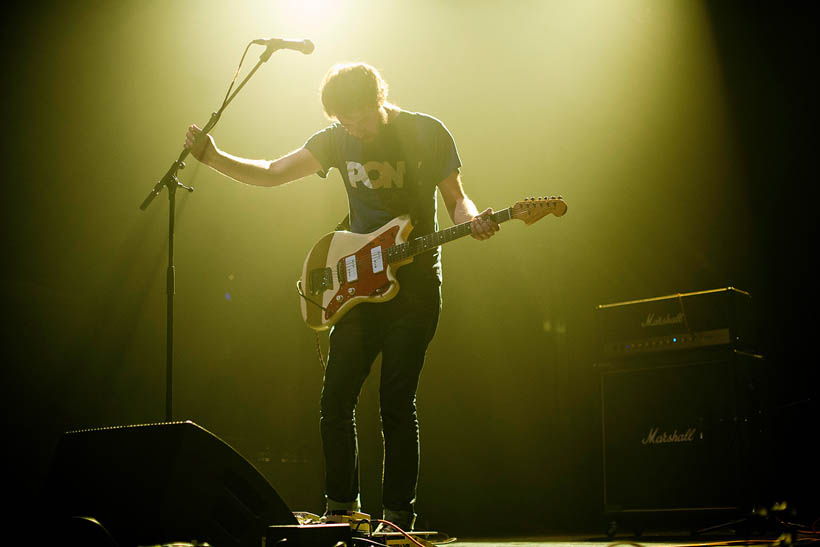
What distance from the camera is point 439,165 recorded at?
2.55 m

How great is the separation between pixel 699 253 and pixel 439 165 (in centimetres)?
202

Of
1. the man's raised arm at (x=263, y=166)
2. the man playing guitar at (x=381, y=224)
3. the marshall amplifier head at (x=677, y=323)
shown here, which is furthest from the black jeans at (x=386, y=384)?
the marshall amplifier head at (x=677, y=323)

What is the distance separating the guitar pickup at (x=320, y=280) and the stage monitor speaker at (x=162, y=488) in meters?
0.92

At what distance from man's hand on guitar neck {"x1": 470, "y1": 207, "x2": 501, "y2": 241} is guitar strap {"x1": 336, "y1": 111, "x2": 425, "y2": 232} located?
22 centimetres

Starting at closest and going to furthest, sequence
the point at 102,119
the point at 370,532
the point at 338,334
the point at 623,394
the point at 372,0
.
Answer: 1. the point at 370,532
2. the point at 338,334
3. the point at 623,394
4. the point at 102,119
5. the point at 372,0

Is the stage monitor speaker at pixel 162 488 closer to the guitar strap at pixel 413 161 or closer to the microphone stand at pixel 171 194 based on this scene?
the microphone stand at pixel 171 194

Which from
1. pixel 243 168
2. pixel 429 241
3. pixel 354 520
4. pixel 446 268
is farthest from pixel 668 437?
pixel 243 168

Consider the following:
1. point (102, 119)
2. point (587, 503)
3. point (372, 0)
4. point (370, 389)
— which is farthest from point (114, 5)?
point (587, 503)

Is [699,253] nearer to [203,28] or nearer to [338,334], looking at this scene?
[338,334]

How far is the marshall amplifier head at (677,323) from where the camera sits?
3.11 m

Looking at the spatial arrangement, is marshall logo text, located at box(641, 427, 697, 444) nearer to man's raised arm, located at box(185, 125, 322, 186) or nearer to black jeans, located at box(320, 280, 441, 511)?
black jeans, located at box(320, 280, 441, 511)

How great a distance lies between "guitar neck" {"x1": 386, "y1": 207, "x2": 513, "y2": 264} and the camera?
2.41 meters

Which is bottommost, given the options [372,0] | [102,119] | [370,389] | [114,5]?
[370,389]

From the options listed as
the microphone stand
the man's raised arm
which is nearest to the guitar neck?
the man's raised arm
